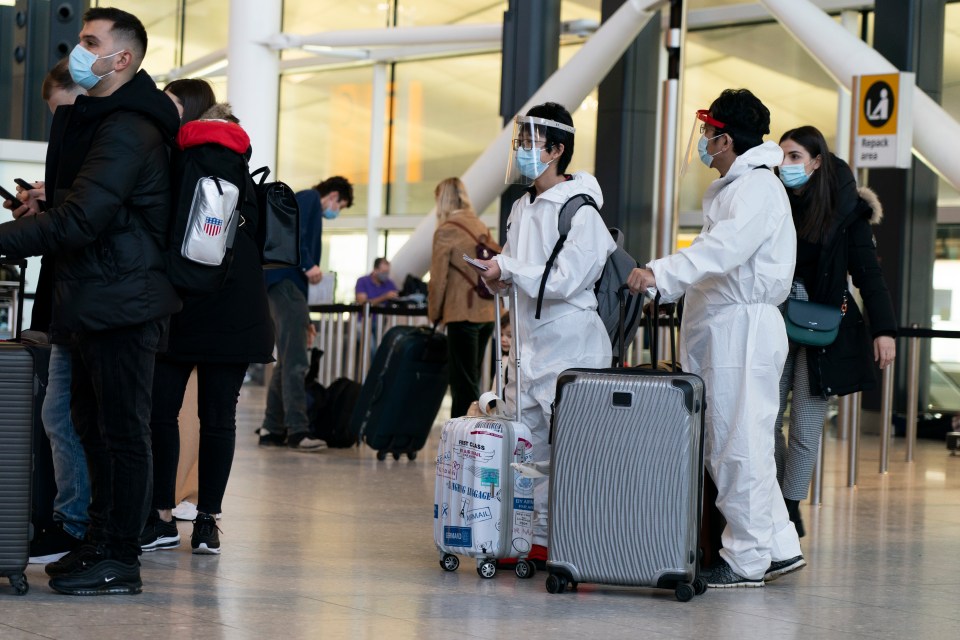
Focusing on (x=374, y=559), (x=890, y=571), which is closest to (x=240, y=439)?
(x=374, y=559)

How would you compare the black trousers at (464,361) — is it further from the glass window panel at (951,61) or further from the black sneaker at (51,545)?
the glass window panel at (951,61)

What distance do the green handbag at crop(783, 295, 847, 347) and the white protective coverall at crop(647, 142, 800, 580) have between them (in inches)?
37.2

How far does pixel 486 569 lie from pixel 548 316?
94 cm

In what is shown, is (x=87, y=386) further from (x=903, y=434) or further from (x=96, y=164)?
(x=903, y=434)

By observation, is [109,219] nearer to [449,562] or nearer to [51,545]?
[51,545]

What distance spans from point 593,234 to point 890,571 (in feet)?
5.86

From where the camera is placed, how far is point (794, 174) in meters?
6.23

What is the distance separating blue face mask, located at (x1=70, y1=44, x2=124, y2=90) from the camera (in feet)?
14.8

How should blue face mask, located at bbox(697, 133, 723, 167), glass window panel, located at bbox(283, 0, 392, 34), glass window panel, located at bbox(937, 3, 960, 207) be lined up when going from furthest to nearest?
glass window panel, located at bbox(283, 0, 392, 34)
glass window panel, located at bbox(937, 3, 960, 207)
blue face mask, located at bbox(697, 133, 723, 167)

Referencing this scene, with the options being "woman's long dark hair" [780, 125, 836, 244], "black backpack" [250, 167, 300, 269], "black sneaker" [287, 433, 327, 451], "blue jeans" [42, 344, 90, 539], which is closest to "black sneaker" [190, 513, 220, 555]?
"blue jeans" [42, 344, 90, 539]

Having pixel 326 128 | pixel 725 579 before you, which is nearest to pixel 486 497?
pixel 725 579

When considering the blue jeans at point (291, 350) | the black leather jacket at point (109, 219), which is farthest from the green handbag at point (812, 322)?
the blue jeans at point (291, 350)

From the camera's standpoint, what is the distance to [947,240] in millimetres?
14297

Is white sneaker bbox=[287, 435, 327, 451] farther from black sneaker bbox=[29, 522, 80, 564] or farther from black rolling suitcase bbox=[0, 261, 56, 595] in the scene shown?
black rolling suitcase bbox=[0, 261, 56, 595]
